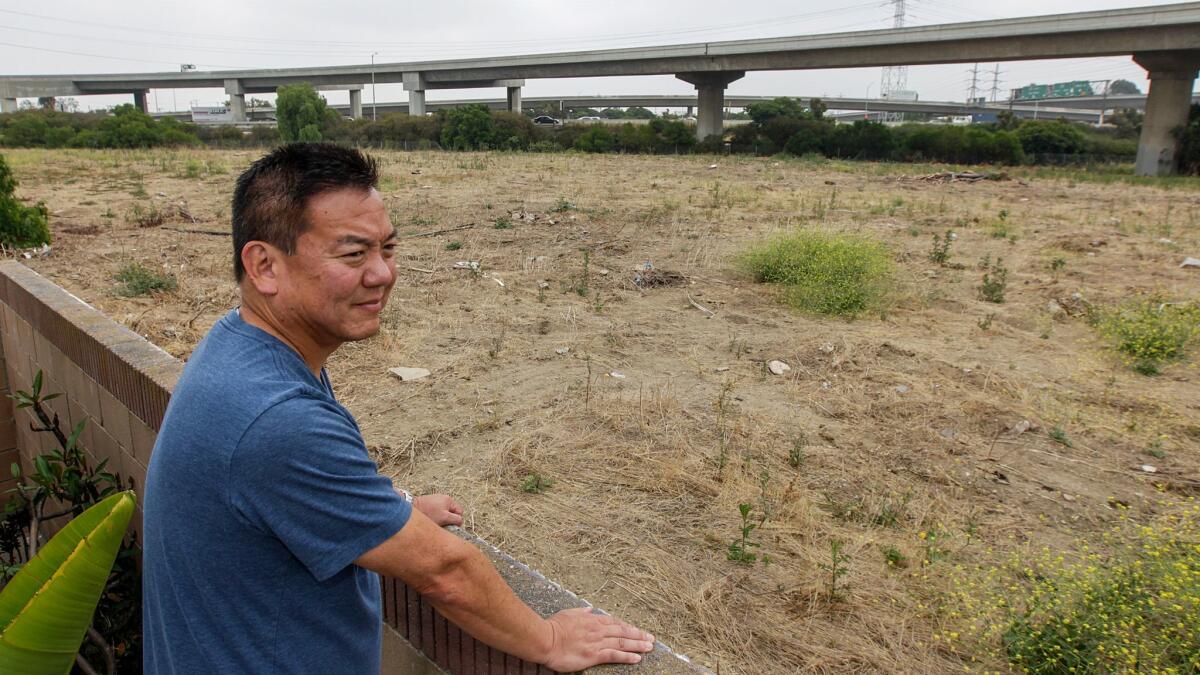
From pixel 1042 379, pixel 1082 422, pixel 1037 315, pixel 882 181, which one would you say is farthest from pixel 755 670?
pixel 882 181

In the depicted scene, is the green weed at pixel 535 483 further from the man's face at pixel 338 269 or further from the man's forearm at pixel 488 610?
the man's face at pixel 338 269

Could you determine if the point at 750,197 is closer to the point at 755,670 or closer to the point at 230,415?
the point at 755,670

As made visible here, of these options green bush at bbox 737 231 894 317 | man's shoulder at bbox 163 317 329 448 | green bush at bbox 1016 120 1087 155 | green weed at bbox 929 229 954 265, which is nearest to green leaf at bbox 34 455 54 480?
man's shoulder at bbox 163 317 329 448

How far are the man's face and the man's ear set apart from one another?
0.04 feet

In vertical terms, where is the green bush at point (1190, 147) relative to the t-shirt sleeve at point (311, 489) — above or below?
above

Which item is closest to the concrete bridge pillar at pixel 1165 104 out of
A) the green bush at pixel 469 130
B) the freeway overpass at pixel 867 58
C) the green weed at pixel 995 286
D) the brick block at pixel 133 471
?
the freeway overpass at pixel 867 58

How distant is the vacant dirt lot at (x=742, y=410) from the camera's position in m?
3.05

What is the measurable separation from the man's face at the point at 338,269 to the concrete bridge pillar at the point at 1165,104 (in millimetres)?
33469

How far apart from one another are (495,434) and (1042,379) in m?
3.88

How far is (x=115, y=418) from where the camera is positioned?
3.15m

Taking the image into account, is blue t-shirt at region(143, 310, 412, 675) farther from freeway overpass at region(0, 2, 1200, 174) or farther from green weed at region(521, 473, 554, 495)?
freeway overpass at region(0, 2, 1200, 174)

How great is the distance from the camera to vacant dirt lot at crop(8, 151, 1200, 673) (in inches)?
120

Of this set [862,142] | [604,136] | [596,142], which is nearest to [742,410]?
[862,142]

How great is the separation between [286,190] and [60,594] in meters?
1.00
